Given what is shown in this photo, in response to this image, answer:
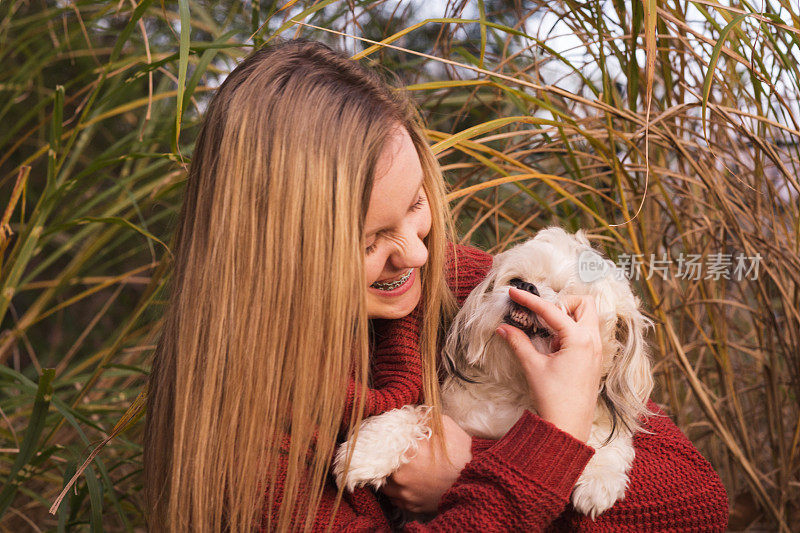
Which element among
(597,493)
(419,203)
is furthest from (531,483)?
(419,203)

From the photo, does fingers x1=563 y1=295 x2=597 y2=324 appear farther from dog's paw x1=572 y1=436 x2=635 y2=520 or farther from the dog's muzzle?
dog's paw x1=572 y1=436 x2=635 y2=520

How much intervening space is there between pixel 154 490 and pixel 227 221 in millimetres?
636

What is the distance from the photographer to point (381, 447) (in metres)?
1.50

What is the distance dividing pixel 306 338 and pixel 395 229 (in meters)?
0.29

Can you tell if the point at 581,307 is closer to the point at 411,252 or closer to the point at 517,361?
the point at 517,361

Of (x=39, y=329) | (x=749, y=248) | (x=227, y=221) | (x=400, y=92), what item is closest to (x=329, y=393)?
(x=227, y=221)

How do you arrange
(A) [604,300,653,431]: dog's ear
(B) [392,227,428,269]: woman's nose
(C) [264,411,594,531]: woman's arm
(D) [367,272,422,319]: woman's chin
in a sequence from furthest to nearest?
(A) [604,300,653,431]: dog's ear < (D) [367,272,422,319]: woman's chin < (B) [392,227,428,269]: woman's nose < (C) [264,411,594,531]: woman's arm

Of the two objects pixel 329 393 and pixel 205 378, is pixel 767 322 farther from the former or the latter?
pixel 205 378

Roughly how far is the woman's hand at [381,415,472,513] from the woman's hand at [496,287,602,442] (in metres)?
0.24

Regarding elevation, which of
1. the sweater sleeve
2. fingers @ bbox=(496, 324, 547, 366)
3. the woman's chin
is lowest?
the sweater sleeve

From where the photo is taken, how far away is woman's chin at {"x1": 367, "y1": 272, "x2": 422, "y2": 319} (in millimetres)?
1444

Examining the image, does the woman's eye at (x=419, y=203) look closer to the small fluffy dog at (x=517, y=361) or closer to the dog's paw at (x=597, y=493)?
the small fluffy dog at (x=517, y=361)

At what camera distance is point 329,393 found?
131cm

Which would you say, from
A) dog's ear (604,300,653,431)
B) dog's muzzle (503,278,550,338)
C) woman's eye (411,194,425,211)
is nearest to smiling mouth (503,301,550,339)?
dog's muzzle (503,278,550,338)
